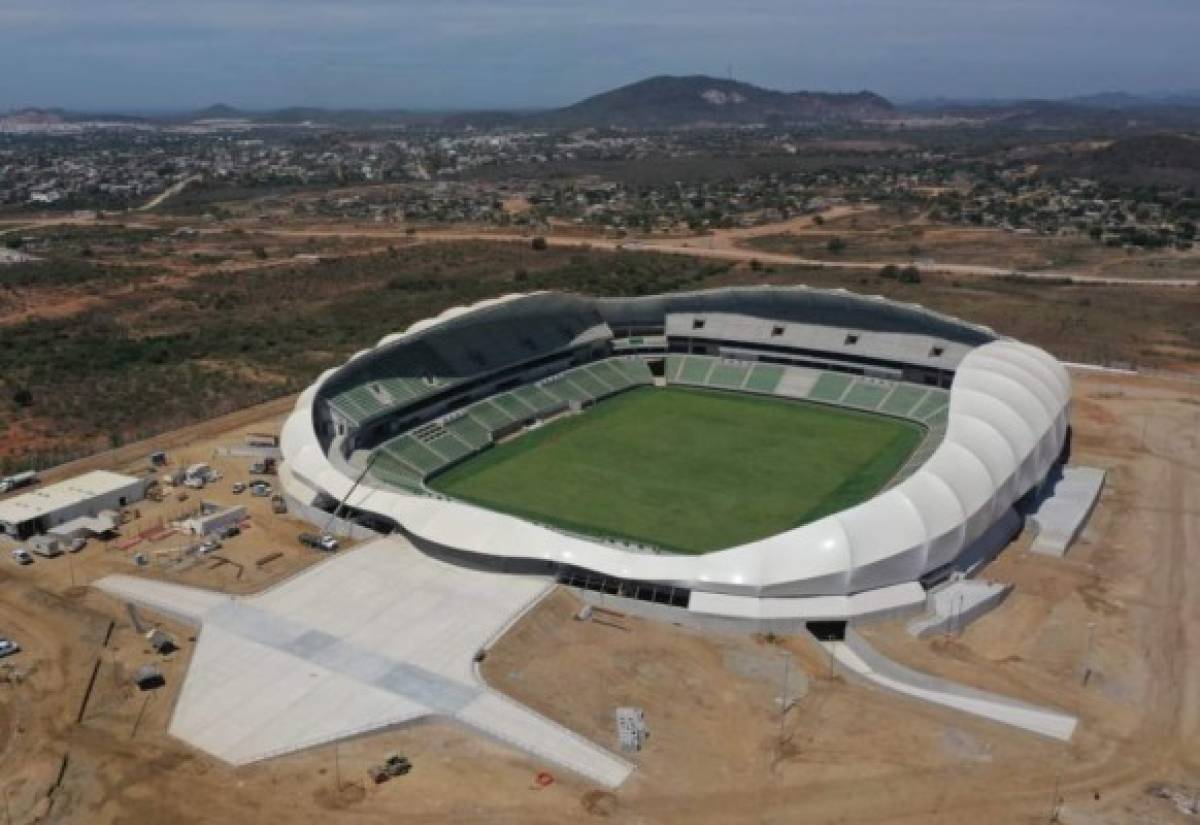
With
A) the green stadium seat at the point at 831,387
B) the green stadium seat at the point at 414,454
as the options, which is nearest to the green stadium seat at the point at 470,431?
the green stadium seat at the point at 414,454

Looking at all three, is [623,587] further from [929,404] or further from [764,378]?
[764,378]

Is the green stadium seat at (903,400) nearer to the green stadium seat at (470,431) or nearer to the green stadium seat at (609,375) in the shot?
the green stadium seat at (609,375)

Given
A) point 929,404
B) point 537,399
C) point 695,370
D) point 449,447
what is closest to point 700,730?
point 449,447

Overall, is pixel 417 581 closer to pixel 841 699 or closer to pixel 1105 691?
pixel 841 699

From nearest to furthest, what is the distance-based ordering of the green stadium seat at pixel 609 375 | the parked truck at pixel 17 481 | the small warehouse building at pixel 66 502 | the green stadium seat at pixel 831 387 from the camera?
the small warehouse building at pixel 66 502, the parked truck at pixel 17 481, the green stadium seat at pixel 831 387, the green stadium seat at pixel 609 375

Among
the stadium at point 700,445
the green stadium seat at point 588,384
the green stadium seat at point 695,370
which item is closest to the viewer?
the stadium at point 700,445

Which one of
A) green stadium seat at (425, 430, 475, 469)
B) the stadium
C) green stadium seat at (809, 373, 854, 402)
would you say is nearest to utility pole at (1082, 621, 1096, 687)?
the stadium

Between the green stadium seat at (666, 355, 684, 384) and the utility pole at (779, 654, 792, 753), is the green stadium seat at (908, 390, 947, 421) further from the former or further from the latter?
the utility pole at (779, 654, 792, 753)

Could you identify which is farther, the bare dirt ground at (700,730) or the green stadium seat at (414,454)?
the green stadium seat at (414,454)
